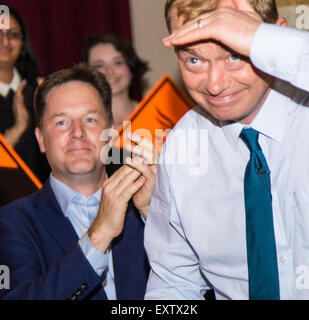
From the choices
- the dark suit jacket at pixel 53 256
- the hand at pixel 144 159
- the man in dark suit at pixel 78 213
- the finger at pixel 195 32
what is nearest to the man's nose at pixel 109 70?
the man in dark suit at pixel 78 213

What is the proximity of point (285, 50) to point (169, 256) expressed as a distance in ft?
1.58


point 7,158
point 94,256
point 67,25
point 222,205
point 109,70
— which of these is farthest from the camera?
point 67,25

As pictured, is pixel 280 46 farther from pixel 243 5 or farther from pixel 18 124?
pixel 18 124

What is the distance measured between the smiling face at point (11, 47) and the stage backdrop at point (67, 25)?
0.54 m

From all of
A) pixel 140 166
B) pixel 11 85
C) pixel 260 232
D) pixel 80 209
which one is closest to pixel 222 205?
pixel 260 232

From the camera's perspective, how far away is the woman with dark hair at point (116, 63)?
2109 mm

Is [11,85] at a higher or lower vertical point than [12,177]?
higher

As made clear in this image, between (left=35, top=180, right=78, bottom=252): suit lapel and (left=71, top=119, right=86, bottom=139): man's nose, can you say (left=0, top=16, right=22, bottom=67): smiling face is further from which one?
(left=35, top=180, right=78, bottom=252): suit lapel

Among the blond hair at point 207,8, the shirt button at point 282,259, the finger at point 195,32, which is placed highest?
the blond hair at point 207,8

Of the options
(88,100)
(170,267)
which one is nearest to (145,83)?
(88,100)

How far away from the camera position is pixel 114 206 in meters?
1.20

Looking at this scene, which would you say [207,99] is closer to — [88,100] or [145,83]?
[88,100]

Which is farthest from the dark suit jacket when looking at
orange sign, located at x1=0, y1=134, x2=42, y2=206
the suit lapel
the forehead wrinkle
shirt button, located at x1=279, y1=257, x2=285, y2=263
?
the forehead wrinkle

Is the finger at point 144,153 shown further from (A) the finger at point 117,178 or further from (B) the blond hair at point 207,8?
(B) the blond hair at point 207,8
